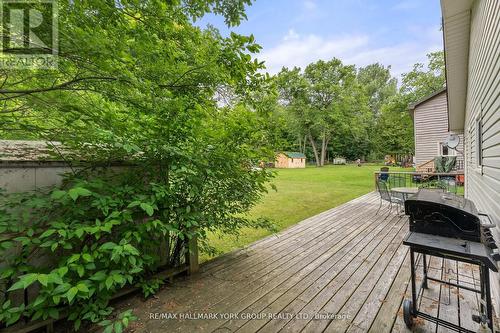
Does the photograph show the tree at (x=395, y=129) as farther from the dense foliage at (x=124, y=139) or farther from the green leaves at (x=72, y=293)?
the green leaves at (x=72, y=293)

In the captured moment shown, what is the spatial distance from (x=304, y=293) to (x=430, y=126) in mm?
14620

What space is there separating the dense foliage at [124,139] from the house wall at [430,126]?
46.9 feet

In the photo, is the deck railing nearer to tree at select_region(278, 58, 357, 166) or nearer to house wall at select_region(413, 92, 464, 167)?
house wall at select_region(413, 92, 464, 167)

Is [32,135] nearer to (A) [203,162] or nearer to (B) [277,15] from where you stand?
(A) [203,162]

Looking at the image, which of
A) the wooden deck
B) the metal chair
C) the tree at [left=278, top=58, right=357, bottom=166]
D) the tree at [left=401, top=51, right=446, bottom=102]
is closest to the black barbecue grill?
the wooden deck

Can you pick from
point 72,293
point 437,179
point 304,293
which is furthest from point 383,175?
point 72,293

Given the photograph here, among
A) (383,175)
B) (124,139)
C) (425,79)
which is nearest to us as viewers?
(124,139)

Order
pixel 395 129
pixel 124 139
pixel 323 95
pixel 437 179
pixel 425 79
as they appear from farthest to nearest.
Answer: pixel 323 95, pixel 395 129, pixel 425 79, pixel 437 179, pixel 124 139

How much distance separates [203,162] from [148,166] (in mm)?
591

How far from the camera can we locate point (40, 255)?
75.1 inches

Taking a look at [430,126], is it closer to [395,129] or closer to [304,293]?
[304,293]

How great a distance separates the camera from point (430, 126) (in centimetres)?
1291

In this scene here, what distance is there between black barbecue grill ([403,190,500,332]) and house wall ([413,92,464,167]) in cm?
1345

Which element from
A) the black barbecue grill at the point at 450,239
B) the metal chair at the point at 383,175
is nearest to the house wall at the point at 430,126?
the metal chair at the point at 383,175
